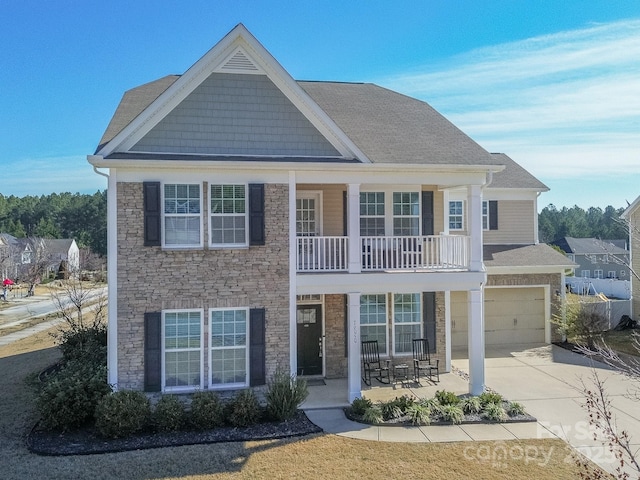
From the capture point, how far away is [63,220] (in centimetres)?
8869

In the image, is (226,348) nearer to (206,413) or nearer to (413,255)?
(206,413)

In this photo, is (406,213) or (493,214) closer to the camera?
(406,213)

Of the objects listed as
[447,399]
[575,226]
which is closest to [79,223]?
[447,399]

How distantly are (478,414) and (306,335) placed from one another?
531 cm

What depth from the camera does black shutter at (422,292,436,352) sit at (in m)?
14.8

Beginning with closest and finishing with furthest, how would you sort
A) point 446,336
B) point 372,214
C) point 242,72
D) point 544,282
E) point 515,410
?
1. point 515,410
2. point 242,72
3. point 372,214
4. point 446,336
5. point 544,282

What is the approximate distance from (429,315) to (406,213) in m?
3.29

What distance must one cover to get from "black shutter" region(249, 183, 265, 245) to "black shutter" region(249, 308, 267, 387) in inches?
72.5

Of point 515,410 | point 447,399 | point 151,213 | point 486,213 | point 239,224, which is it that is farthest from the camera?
point 486,213

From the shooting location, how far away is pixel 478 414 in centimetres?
1131

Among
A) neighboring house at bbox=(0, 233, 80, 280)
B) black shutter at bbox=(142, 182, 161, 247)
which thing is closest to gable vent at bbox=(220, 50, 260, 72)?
black shutter at bbox=(142, 182, 161, 247)

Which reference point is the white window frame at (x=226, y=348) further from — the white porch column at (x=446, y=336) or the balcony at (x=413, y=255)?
the white porch column at (x=446, y=336)

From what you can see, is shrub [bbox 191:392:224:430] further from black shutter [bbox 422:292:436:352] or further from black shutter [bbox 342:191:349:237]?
black shutter [bbox 422:292:436:352]

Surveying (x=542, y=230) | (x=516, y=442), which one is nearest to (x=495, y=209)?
(x=516, y=442)
